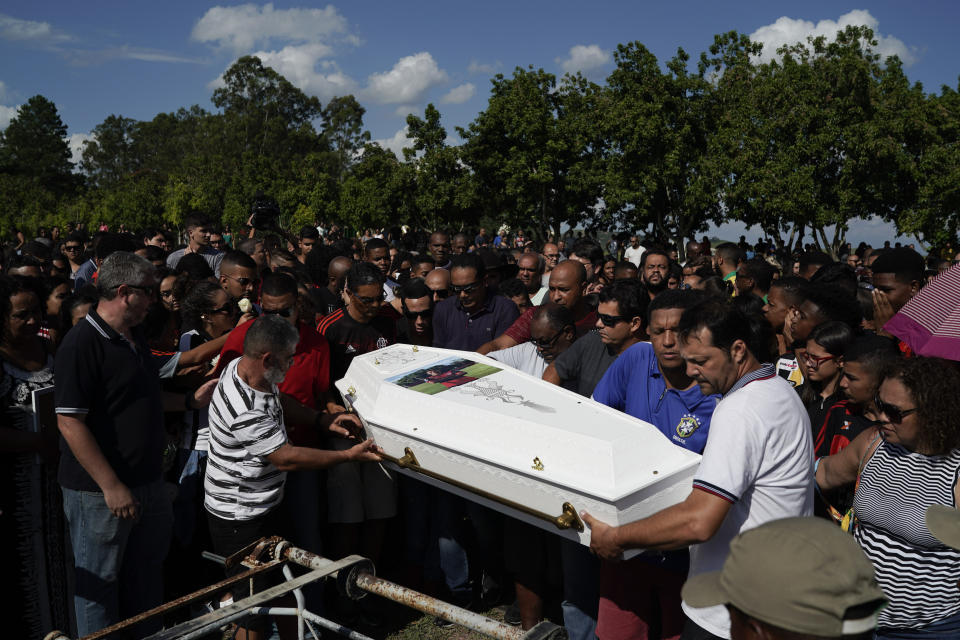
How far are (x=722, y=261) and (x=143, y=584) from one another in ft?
23.2

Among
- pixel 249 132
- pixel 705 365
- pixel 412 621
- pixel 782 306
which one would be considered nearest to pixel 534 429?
pixel 705 365

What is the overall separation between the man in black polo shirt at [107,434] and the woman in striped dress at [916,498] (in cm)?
294

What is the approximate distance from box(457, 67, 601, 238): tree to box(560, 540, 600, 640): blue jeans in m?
25.0

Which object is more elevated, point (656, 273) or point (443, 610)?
point (656, 273)

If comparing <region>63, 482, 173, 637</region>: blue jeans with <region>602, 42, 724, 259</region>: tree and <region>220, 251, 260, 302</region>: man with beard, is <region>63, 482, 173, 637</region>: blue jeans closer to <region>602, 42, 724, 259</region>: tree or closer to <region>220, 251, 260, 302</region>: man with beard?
<region>220, 251, 260, 302</region>: man with beard

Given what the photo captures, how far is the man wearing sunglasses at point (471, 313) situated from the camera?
4.96 meters

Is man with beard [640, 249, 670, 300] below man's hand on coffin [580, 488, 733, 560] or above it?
above

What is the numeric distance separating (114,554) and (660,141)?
84.6 ft

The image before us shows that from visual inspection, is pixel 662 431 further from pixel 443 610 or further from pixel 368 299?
pixel 368 299

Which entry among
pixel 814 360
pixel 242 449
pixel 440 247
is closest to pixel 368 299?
pixel 242 449

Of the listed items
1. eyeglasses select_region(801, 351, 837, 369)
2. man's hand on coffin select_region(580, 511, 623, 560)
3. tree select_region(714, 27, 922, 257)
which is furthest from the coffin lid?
tree select_region(714, 27, 922, 257)

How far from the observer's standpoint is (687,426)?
2.86 meters

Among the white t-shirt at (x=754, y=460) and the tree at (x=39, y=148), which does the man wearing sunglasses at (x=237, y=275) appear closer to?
the white t-shirt at (x=754, y=460)

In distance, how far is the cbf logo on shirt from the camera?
284 centimetres
